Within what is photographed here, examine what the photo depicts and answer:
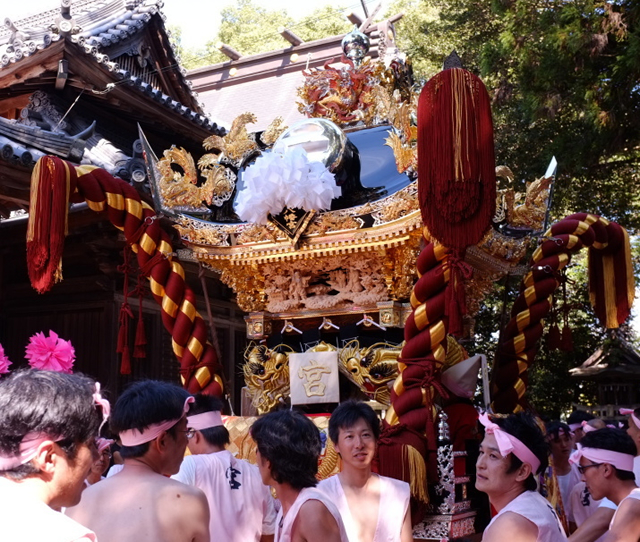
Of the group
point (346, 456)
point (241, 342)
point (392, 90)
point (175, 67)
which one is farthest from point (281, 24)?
point (346, 456)

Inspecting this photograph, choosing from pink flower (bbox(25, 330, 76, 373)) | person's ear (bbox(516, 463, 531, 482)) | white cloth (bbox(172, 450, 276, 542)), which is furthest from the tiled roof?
person's ear (bbox(516, 463, 531, 482))

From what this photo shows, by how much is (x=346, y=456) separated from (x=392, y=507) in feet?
0.94

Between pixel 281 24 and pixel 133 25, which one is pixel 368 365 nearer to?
pixel 133 25

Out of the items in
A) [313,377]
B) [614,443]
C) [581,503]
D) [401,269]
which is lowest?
[581,503]

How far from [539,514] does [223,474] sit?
1402 mm

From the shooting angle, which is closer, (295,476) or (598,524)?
(295,476)

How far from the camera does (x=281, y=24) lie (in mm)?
24141

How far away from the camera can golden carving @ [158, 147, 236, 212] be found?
5.97m

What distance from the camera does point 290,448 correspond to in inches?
108

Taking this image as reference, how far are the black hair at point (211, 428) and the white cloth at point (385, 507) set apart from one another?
499mm

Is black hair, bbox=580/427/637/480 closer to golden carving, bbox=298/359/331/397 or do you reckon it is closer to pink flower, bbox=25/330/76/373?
golden carving, bbox=298/359/331/397

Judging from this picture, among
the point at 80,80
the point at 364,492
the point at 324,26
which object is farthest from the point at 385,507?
the point at 324,26

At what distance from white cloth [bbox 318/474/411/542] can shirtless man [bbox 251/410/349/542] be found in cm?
49

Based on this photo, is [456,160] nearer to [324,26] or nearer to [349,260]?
[349,260]
